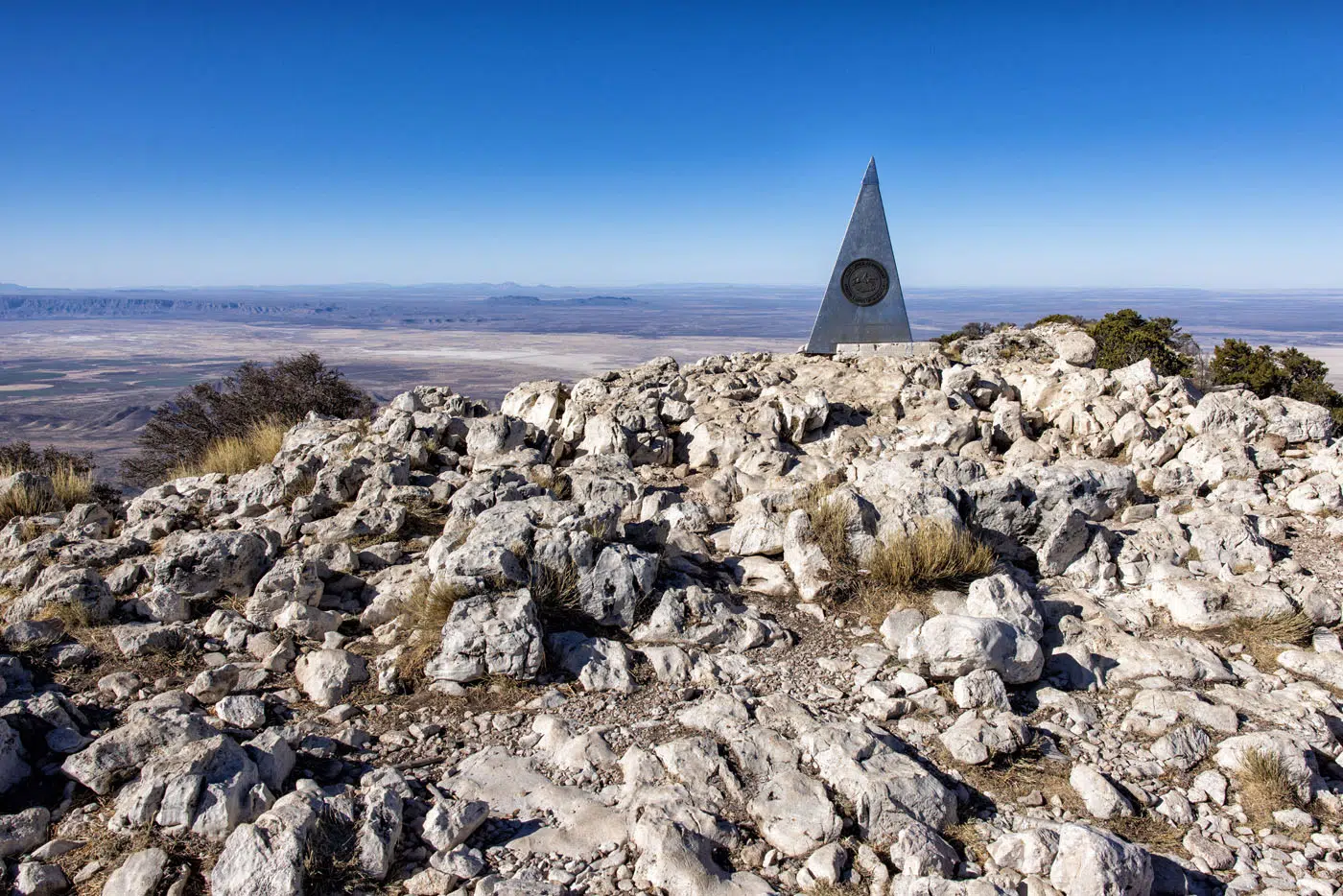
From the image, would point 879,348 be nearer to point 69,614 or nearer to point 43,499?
point 69,614

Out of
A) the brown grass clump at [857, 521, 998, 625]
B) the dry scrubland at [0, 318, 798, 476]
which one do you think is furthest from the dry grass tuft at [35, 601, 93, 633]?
the dry scrubland at [0, 318, 798, 476]

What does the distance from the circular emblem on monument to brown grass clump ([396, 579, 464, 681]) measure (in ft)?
30.6

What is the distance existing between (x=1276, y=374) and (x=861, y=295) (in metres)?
10.3

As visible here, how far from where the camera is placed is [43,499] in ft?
25.1

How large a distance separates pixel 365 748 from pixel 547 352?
81.3 meters

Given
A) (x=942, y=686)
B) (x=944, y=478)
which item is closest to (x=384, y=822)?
(x=942, y=686)

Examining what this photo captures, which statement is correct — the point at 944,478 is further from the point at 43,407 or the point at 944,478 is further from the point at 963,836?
the point at 43,407

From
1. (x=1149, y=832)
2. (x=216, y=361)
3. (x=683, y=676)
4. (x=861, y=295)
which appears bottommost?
→ (x=216, y=361)

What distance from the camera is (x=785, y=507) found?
631 cm

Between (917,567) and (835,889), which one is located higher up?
(917,567)

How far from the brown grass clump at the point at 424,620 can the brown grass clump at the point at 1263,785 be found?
13.9 ft

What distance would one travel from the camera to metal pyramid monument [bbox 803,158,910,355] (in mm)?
12453

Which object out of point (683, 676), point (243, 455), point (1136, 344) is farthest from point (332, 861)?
point (1136, 344)

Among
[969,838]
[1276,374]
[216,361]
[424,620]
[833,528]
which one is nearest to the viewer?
[969,838]
